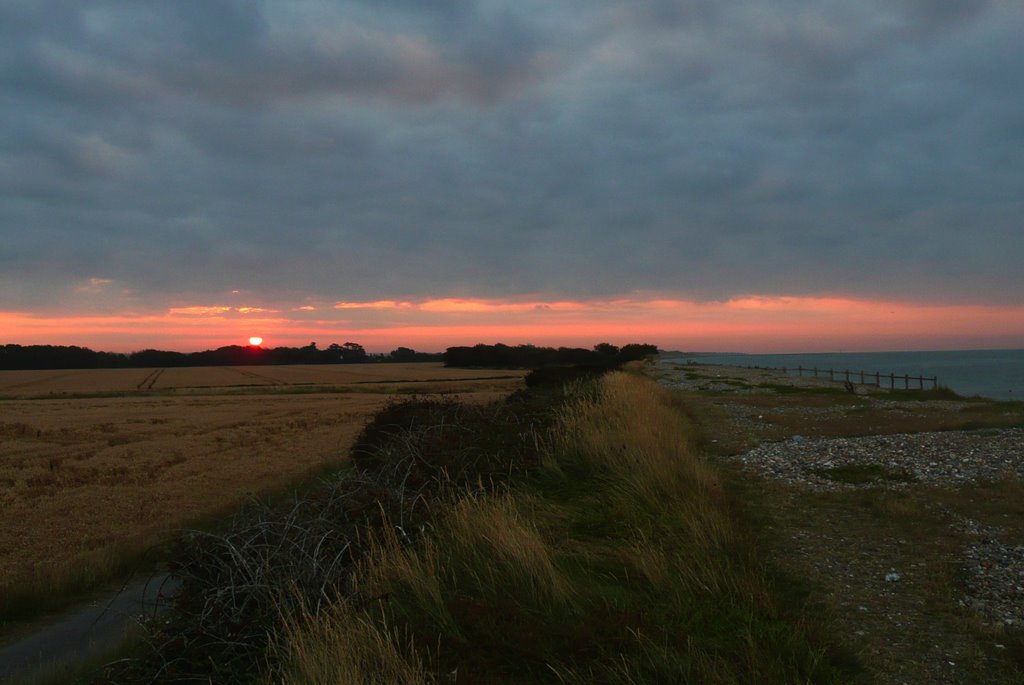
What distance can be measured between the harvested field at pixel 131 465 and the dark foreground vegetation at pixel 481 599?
233 inches

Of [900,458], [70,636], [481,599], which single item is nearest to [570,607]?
[481,599]

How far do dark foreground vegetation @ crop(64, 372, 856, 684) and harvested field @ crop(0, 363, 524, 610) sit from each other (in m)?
5.93

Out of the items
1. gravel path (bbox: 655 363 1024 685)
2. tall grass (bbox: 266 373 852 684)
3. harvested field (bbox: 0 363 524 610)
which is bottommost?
harvested field (bbox: 0 363 524 610)

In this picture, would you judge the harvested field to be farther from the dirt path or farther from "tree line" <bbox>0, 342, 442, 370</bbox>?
"tree line" <bbox>0, 342, 442, 370</bbox>

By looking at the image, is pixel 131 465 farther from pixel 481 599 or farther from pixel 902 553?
pixel 902 553

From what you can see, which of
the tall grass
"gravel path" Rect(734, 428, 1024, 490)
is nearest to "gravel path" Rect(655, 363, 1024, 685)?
"gravel path" Rect(734, 428, 1024, 490)

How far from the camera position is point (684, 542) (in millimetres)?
6602

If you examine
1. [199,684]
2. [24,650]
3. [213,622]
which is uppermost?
[213,622]

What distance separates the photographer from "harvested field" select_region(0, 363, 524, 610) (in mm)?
11672

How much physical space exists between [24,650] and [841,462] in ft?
43.3

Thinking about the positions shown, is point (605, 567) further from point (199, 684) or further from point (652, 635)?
point (199, 684)

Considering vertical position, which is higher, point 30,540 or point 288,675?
point 288,675

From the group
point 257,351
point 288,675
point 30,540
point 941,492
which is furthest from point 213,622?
point 257,351

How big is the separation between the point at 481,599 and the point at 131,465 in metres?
18.1
